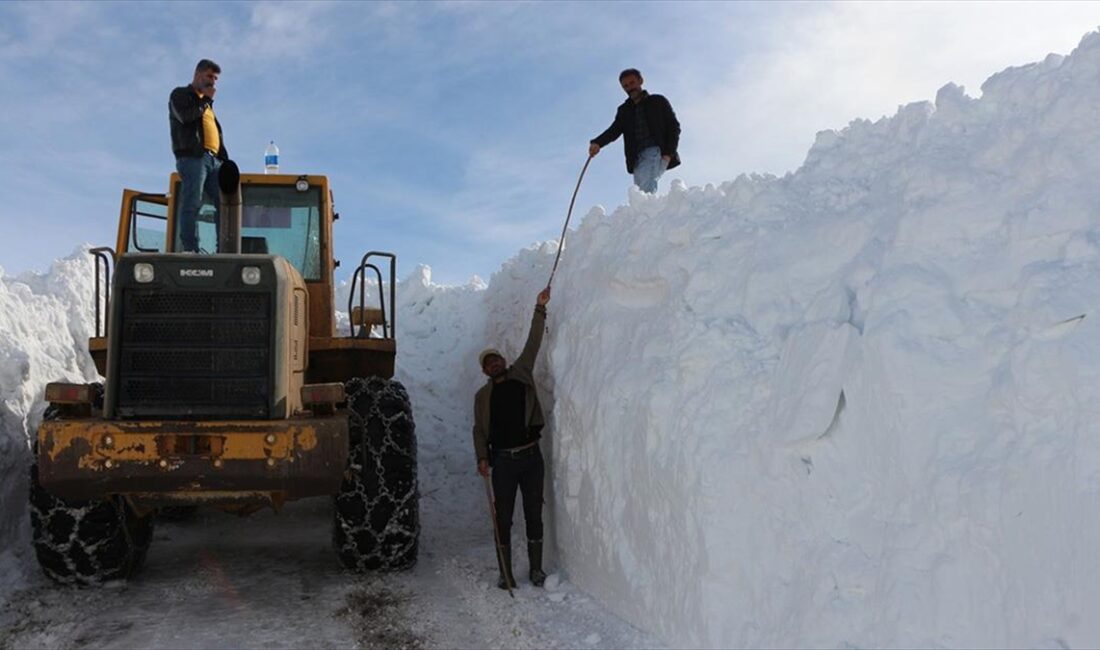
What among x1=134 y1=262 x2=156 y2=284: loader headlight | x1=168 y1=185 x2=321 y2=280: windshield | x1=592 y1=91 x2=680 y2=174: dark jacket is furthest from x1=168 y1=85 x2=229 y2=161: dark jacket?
x1=592 y1=91 x2=680 y2=174: dark jacket

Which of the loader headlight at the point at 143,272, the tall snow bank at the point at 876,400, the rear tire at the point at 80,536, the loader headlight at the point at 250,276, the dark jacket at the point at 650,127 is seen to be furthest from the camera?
the dark jacket at the point at 650,127

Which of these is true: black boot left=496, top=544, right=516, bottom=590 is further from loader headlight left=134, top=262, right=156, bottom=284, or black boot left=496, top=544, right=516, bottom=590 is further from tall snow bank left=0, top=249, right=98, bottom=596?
tall snow bank left=0, top=249, right=98, bottom=596

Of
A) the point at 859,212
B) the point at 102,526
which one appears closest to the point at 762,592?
the point at 859,212

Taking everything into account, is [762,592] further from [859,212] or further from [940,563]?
[859,212]

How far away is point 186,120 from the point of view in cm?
696

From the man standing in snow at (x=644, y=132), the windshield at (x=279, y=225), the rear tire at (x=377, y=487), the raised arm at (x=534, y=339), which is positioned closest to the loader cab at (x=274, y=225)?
the windshield at (x=279, y=225)

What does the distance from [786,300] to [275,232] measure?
4216 millimetres

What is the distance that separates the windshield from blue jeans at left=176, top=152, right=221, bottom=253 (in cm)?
19

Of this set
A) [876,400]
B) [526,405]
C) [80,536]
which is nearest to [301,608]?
[80,536]

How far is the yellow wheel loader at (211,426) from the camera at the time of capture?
560 cm

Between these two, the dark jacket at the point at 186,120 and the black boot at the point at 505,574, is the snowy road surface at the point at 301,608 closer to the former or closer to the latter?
the black boot at the point at 505,574

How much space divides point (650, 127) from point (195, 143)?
419 cm

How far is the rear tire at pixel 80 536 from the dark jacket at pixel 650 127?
5.36 metres

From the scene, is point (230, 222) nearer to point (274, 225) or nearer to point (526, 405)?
point (274, 225)
